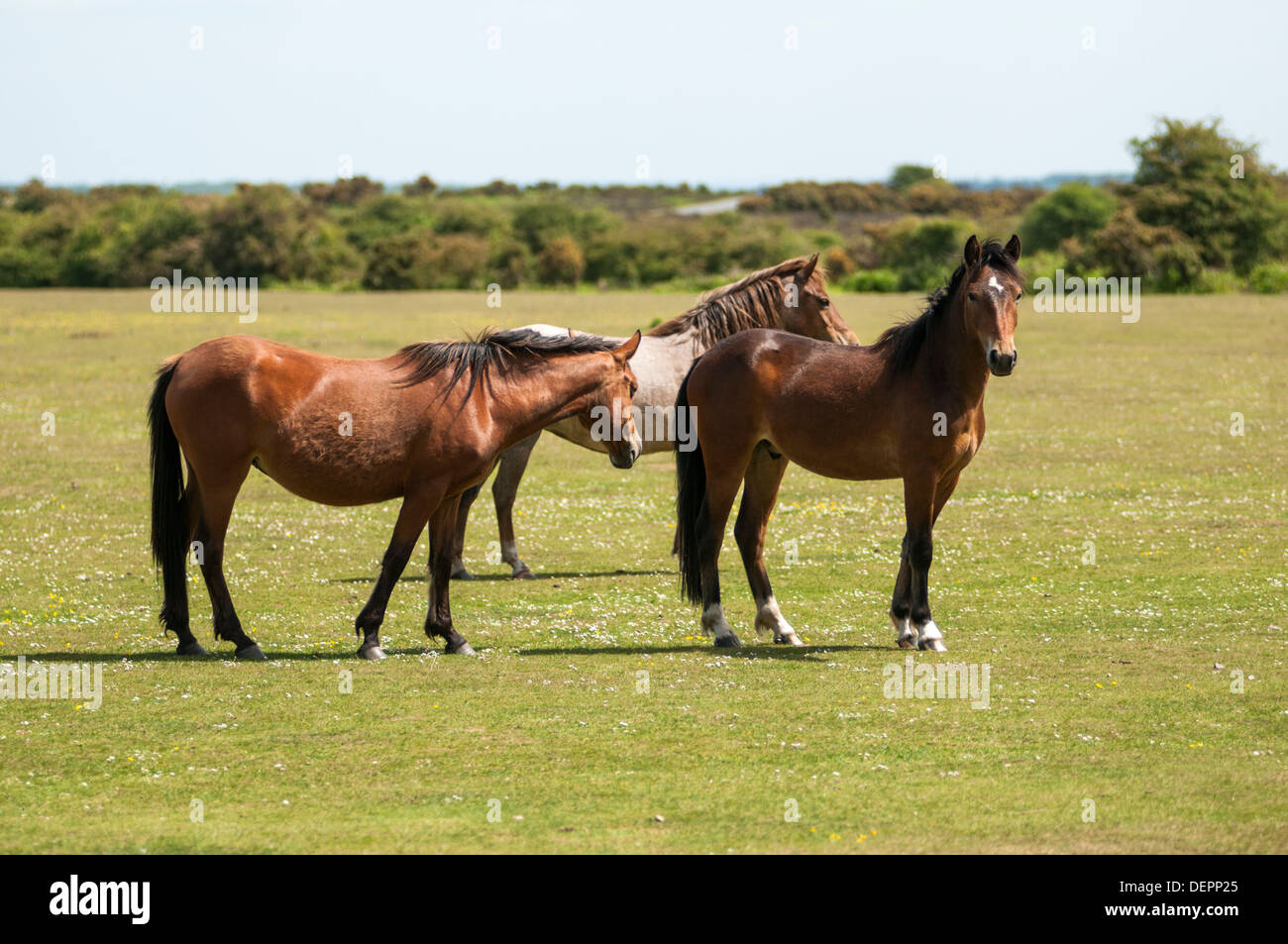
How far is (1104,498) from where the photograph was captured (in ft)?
60.6

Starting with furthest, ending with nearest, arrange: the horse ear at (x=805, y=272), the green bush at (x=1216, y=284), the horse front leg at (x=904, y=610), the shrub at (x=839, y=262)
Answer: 1. the shrub at (x=839, y=262)
2. the green bush at (x=1216, y=284)
3. the horse ear at (x=805, y=272)
4. the horse front leg at (x=904, y=610)

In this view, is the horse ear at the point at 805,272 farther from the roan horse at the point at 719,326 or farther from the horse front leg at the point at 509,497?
the horse front leg at the point at 509,497

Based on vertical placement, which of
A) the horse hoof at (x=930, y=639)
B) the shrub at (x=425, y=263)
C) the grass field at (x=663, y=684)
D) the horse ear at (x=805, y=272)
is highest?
the shrub at (x=425, y=263)

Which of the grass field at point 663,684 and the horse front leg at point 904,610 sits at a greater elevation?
the horse front leg at point 904,610

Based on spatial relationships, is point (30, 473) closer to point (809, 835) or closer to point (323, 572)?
point (323, 572)

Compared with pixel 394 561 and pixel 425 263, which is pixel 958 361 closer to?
pixel 394 561

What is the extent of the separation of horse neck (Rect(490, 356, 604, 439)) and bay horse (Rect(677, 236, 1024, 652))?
885 mm

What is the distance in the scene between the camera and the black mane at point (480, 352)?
34.8ft

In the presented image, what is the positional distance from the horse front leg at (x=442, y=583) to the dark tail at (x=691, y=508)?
1774 millimetres

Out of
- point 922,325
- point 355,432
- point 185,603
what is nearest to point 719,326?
point 922,325

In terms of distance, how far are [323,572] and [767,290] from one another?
17.3ft

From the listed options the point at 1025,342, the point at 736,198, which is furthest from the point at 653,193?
the point at 1025,342

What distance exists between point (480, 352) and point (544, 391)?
0.57 m

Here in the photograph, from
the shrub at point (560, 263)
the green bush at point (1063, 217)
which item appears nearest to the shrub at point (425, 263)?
the shrub at point (560, 263)
